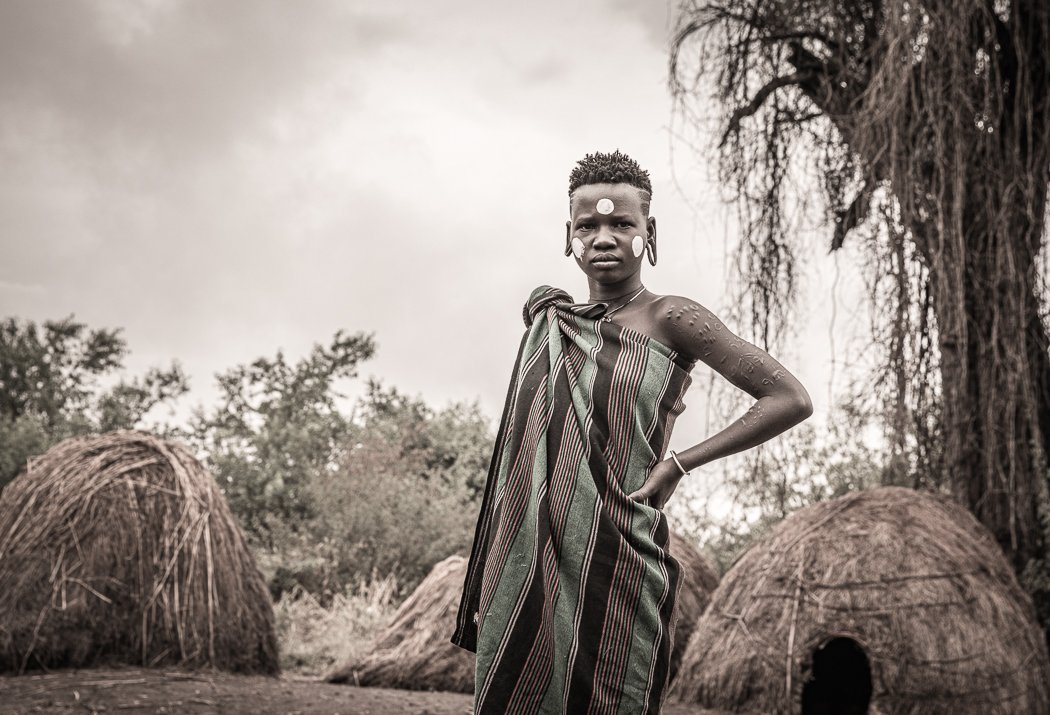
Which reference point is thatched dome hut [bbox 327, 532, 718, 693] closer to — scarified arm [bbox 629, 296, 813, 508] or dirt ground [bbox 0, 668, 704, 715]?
dirt ground [bbox 0, 668, 704, 715]

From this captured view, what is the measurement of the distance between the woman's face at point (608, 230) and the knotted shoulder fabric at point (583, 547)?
0.15 metres

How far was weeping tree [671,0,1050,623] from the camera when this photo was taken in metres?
6.30

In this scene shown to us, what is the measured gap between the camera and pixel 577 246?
7.52 ft

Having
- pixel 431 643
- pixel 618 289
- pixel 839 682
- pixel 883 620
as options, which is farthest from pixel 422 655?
pixel 618 289

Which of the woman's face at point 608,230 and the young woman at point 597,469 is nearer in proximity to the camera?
Result: the young woman at point 597,469

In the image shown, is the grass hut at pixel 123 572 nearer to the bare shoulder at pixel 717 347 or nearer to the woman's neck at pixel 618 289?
the woman's neck at pixel 618 289

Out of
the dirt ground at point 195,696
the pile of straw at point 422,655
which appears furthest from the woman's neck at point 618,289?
the pile of straw at point 422,655

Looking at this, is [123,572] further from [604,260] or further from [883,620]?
[604,260]

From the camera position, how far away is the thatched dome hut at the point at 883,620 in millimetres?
5457

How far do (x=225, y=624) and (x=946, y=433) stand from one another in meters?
5.04

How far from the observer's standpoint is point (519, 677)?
6.56 feet

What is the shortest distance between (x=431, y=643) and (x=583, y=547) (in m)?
5.43

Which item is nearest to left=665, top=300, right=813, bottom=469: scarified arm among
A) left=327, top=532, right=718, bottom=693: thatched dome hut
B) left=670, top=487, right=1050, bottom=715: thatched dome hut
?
left=670, top=487, right=1050, bottom=715: thatched dome hut

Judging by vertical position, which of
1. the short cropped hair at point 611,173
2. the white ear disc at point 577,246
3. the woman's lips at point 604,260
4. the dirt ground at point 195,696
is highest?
the short cropped hair at point 611,173
